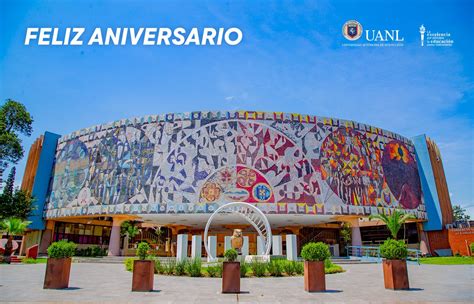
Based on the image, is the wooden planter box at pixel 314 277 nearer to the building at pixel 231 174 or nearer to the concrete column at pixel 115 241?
the building at pixel 231 174

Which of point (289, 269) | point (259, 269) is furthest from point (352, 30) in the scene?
point (289, 269)

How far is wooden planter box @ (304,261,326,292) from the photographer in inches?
392

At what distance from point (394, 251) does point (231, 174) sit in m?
19.7

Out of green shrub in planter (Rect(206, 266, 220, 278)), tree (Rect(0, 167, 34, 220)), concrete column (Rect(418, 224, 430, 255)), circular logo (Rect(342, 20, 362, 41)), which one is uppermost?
circular logo (Rect(342, 20, 362, 41))

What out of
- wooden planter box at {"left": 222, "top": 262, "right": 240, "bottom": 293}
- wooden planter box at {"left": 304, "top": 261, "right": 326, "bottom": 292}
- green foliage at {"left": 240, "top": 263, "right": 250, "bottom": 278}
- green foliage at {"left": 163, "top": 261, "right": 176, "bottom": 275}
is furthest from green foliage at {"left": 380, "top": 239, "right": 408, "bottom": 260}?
green foliage at {"left": 163, "top": 261, "right": 176, "bottom": 275}

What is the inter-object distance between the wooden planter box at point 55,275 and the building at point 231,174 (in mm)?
18390

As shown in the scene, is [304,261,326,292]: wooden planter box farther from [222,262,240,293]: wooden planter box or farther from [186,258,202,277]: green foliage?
[186,258,202,277]: green foliage

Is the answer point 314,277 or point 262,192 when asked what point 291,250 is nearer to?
point 314,277

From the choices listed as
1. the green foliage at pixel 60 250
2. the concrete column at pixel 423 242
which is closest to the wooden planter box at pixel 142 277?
the green foliage at pixel 60 250

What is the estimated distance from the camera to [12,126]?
82.1 ft

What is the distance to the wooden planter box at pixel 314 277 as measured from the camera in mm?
9969

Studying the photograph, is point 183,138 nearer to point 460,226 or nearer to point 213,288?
point 213,288

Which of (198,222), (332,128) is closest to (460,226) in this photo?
(332,128)

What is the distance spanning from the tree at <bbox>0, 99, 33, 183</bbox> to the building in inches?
320
